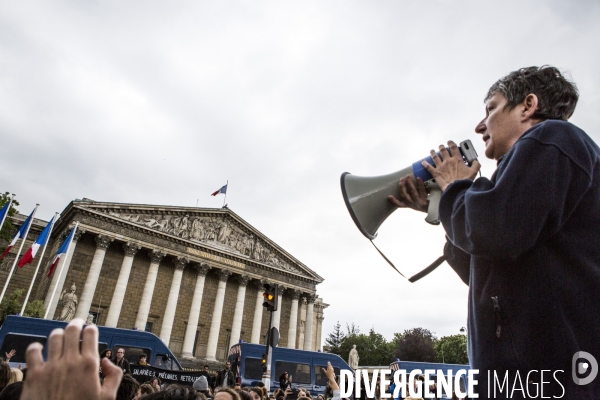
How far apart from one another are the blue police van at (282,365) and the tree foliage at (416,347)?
1745 inches

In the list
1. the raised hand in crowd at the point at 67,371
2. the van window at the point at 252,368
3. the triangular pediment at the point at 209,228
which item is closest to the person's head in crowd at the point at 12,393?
the raised hand in crowd at the point at 67,371

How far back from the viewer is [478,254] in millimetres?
1314

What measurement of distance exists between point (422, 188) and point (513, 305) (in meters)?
0.65

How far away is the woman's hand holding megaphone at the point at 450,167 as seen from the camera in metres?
1.62

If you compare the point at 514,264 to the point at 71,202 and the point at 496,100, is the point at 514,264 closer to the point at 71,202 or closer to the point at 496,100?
the point at 496,100

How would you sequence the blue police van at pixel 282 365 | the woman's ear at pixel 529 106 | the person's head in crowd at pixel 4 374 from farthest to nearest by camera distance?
1. the blue police van at pixel 282 365
2. the person's head in crowd at pixel 4 374
3. the woman's ear at pixel 529 106

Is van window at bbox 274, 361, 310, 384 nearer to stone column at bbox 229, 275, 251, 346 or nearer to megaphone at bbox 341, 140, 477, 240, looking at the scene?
stone column at bbox 229, 275, 251, 346

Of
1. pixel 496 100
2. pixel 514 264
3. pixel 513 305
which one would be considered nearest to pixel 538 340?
pixel 513 305

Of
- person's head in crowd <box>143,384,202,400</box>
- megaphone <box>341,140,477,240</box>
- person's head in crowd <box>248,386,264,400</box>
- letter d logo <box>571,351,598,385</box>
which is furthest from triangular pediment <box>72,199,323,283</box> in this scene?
letter d logo <box>571,351,598,385</box>

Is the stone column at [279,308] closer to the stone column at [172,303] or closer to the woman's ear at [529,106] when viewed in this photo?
the stone column at [172,303]

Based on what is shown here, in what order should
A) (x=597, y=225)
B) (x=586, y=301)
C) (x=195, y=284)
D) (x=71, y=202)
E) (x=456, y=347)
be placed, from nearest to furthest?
(x=586, y=301), (x=597, y=225), (x=71, y=202), (x=195, y=284), (x=456, y=347)

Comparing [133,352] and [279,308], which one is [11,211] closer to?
[133,352]

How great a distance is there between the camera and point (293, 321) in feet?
128

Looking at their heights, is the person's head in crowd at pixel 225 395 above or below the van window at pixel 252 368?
below
